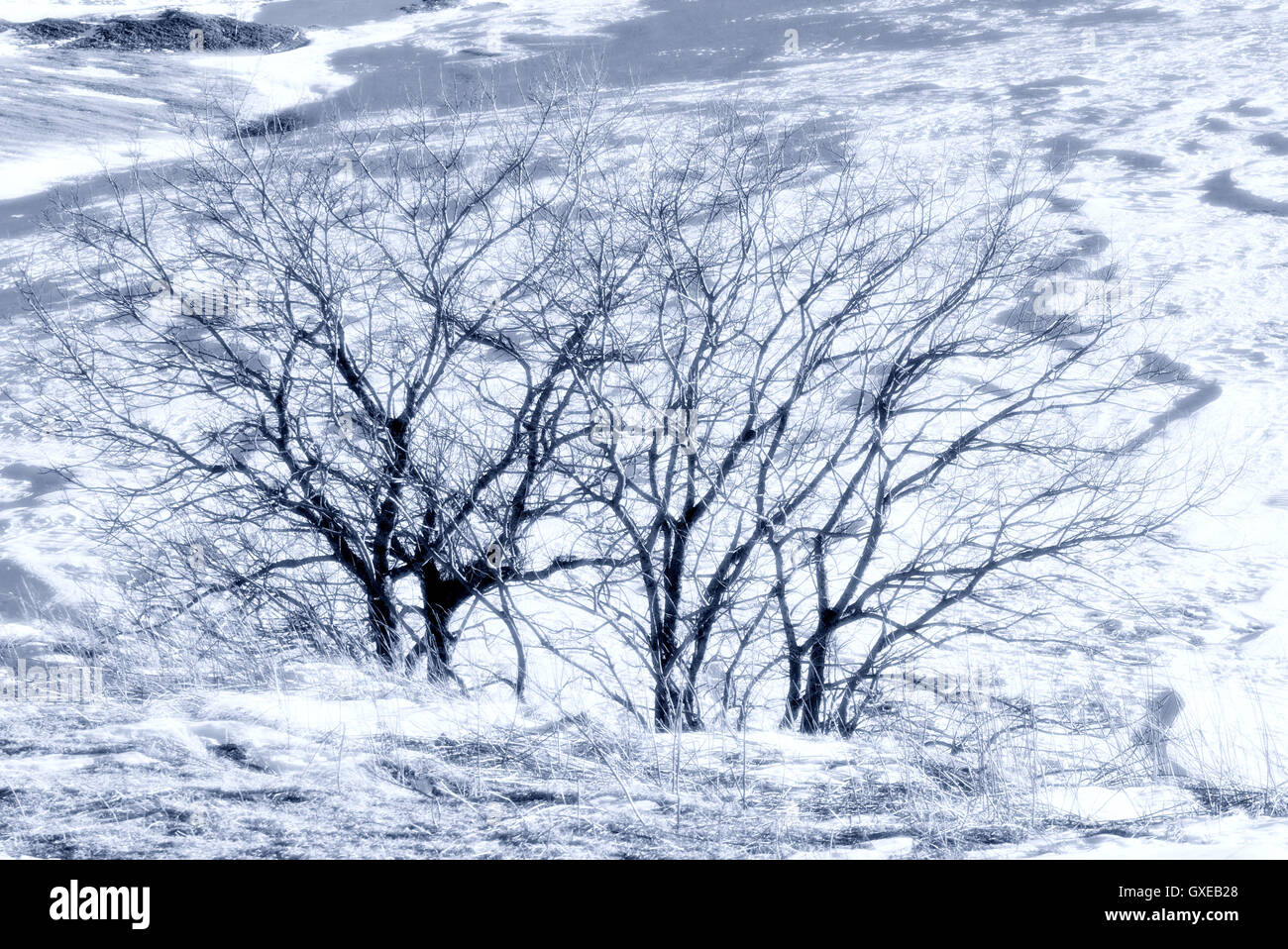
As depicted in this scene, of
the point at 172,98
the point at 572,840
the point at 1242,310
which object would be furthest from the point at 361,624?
the point at 172,98

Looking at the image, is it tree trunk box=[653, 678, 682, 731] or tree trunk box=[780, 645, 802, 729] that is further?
tree trunk box=[780, 645, 802, 729]

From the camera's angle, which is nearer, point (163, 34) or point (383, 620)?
point (383, 620)

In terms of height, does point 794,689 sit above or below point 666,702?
below

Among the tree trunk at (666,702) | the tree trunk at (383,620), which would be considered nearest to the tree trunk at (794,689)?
the tree trunk at (666,702)

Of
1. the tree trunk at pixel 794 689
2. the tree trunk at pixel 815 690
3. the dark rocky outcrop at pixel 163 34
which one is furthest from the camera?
the dark rocky outcrop at pixel 163 34

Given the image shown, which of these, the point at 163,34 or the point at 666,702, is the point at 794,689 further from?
the point at 163,34

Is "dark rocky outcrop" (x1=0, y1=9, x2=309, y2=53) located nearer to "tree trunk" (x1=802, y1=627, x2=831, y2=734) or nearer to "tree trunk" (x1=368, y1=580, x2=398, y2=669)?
"tree trunk" (x1=368, y1=580, x2=398, y2=669)

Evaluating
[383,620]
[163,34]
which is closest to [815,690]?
[383,620]

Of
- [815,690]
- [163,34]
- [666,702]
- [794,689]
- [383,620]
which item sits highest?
[163,34]

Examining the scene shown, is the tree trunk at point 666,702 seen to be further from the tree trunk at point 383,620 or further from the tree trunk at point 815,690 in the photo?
the tree trunk at point 383,620

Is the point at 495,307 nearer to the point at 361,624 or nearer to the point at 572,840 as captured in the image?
the point at 361,624

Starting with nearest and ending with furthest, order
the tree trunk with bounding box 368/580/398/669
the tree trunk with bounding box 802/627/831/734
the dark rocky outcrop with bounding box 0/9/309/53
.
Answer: the tree trunk with bounding box 802/627/831/734 < the tree trunk with bounding box 368/580/398/669 < the dark rocky outcrop with bounding box 0/9/309/53

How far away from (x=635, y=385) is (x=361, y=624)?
290cm

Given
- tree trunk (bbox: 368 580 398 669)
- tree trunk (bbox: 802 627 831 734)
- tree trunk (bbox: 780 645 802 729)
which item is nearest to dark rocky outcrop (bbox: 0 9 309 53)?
tree trunk (bbox: 368 580 398 669)
